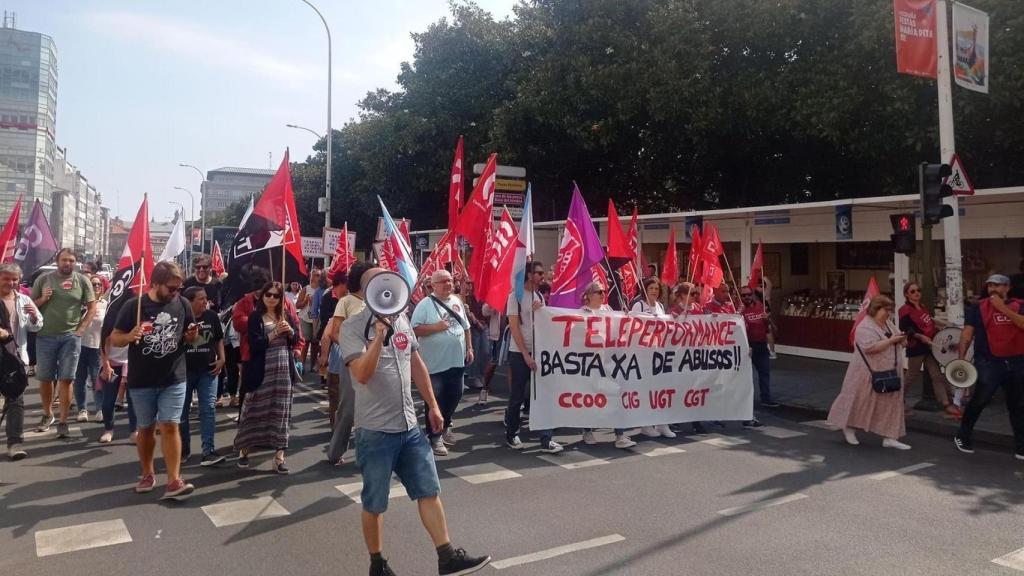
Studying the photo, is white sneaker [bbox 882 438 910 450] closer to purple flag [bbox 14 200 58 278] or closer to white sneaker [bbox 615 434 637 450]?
white sneaker [bbox 615 434 637 450]

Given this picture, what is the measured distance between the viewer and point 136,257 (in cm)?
718

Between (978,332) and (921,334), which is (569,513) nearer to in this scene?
(978,332)

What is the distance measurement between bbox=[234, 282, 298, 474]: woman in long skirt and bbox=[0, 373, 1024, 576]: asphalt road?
10.9 inches

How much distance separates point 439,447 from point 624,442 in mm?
1869

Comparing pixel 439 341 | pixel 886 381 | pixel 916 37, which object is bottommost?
pixel 886 381

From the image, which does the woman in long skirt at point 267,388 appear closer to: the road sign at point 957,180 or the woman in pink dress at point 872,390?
Answer: the woman in pink dress at point 872,390

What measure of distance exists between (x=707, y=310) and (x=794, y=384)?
148 inches

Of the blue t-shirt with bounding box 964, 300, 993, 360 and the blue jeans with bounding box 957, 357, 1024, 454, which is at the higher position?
the blue t-shirt with bounding box 964, 300, 993, 360

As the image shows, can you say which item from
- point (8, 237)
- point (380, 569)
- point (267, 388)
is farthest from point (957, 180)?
point (8, 237)

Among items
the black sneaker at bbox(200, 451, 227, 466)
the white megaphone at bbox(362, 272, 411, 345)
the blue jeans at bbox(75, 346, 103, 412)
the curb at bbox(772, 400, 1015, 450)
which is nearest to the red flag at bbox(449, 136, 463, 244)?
the blue jeans at bbox(75, 346, 103, 412)

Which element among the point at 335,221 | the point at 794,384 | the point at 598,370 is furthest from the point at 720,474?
the point at 335,221

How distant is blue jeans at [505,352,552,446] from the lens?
300 inches

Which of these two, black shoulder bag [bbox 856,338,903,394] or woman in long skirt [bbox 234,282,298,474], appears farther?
black shoulder bag [bbox 856,338,903,394]

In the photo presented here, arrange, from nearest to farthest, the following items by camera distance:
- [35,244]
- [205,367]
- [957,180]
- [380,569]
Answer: [380,569] → [205,367] → [35,244] → [957,180]
